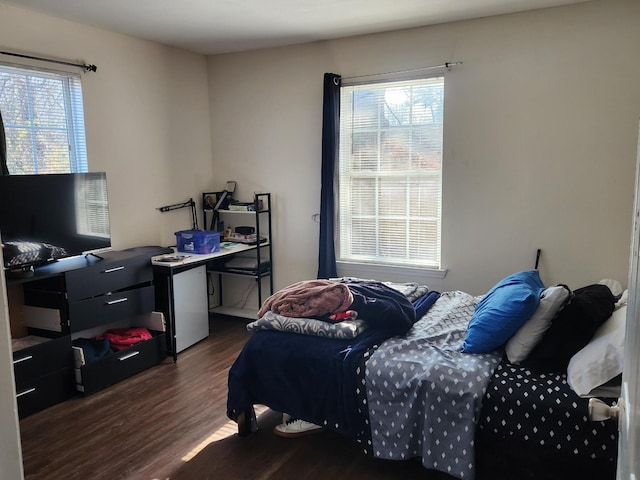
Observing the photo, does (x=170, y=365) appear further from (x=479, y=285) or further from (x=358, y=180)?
(x=479, y=285)

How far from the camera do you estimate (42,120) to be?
3404 mm

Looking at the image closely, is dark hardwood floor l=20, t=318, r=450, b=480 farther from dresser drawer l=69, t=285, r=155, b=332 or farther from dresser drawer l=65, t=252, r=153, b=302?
dresser drawer l=65, t=252, r=153, b=302

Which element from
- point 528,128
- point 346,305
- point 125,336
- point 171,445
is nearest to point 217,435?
point 171,445

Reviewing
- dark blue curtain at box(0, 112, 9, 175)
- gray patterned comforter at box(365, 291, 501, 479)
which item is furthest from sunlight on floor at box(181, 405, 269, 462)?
dark blue curtain at box(0, 112, 9, 175)

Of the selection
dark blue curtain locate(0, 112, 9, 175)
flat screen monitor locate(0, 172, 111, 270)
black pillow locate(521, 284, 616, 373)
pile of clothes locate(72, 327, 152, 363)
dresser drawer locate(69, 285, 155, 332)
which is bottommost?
pile of clothes locate(72, 327, 152, 363)

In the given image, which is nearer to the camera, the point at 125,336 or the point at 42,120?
the point at 42,120

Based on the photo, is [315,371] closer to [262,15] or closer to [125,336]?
[125,336]

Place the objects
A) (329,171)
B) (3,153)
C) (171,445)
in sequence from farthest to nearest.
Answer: (329,171)
(3,153)
(171,445)

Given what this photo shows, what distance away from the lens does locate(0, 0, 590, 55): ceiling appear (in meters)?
3.20

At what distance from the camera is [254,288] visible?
4844mm

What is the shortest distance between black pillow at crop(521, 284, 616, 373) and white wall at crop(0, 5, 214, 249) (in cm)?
317

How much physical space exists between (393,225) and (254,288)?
157cm

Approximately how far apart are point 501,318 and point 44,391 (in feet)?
8.82

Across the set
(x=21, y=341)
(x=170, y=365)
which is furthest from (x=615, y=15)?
(x=21, y=341)
